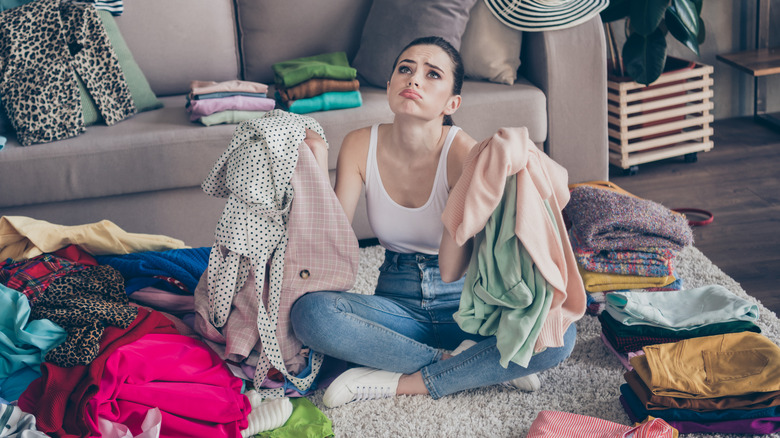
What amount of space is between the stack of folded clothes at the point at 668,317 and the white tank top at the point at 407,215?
18.9 inches

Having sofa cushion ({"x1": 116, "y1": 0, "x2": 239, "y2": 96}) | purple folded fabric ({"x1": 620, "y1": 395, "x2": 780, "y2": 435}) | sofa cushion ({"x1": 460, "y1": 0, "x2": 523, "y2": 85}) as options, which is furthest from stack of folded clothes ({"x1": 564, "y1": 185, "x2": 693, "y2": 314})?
sofa cushion ({"x1": 116, "y1": 0, "x2": 239, "y2": 96})

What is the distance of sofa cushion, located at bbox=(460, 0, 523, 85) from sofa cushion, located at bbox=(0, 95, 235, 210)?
96 centimetres

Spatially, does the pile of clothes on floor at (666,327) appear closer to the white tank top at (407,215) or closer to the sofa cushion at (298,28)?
the white tank top at (407,215)

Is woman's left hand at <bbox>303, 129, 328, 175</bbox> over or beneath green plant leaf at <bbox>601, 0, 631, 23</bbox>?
beneath

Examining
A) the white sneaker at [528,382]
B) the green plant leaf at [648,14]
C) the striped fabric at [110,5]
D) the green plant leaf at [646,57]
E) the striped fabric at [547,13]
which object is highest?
the striped fabric at [110,5]

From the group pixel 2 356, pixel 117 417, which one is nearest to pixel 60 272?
pixel 2 356

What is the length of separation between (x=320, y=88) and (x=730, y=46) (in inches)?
85.7

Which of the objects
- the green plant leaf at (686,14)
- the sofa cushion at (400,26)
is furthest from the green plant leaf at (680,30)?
the sofa cushion at (400,26)

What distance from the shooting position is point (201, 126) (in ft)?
8.54

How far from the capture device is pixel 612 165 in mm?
3406

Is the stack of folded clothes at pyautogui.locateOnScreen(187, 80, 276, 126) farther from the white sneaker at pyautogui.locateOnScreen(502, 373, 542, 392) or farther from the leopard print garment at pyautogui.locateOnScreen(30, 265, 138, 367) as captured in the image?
the white sneaker at pyautogui.locateOnScreen(502, 373, 542, 392)

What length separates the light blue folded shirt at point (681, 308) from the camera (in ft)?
5.95

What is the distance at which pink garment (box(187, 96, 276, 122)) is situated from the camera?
8.48 feet

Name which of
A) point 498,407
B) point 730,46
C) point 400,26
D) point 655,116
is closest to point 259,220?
point 498,407
